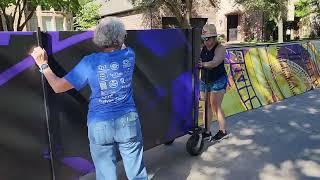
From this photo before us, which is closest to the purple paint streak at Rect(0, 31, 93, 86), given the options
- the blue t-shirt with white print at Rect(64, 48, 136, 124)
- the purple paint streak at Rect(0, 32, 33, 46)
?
the purple paint streak at Rect(0, 32, 33, 46)

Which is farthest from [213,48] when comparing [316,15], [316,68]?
[316,15]

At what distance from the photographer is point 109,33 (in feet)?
9.78

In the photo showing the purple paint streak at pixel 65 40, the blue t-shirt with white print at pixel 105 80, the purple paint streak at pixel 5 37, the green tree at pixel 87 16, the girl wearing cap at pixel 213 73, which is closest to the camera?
the blue t-shirt with white print at pixel 105 80

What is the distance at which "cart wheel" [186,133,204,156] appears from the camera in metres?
5.34

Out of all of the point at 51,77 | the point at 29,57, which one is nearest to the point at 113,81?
the point at 51,77

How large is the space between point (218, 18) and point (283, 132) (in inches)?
1540

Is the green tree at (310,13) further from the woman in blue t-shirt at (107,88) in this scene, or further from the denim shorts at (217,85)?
the woman in blue t-shirt at (107,88)

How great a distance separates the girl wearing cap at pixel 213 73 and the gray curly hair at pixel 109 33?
2681mm

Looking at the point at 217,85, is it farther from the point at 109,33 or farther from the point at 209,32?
the point at 109,33

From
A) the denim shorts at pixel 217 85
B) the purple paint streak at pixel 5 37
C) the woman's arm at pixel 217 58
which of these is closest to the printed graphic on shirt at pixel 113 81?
the purple paint streak at pixel 5 37

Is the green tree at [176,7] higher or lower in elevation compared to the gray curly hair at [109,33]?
higher

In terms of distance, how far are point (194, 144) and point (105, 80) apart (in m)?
2.65

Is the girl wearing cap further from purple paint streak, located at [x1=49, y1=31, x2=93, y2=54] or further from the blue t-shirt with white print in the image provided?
the blue t-shirt with white print

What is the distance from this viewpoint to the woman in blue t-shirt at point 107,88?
2990 mm
